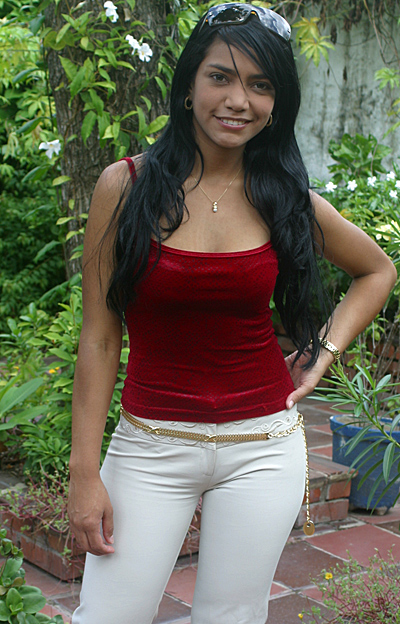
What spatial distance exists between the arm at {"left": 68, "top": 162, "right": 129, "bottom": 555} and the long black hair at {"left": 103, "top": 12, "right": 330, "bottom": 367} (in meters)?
0.03

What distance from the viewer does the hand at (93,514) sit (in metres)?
1.46

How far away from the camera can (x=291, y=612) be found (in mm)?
2580

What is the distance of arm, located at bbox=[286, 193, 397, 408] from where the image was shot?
5.94 ft

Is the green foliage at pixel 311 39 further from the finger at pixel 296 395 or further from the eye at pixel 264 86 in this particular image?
the finger at pixel 296 395

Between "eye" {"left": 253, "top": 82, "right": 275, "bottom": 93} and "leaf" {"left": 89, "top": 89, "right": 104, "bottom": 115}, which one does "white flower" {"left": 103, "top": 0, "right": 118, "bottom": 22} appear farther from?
"eye" {"left": 253, "top": 82, "right": 275, "bottom": 93}

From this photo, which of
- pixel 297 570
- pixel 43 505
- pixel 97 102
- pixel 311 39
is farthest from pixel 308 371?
pixel 311 39

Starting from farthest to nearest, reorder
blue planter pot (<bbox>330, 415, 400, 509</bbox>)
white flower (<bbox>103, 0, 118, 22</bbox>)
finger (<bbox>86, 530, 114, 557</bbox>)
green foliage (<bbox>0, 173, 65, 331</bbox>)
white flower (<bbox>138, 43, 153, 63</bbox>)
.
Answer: green foliage (<bbox>0, 173, 65, 331</bbox>)
blue planter pot (<bbox>330, 415, 400, 509</bbox>)
white flower (<bbox>138, 43, 153, 63</bbox>)
white flower (<bbox>103, 0, 118, 22</bbox>)
finger (<bbox>86, 530, 114, 557</bbox>)

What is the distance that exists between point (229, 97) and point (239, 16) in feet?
0.64

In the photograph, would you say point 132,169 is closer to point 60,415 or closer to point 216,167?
point 216,167

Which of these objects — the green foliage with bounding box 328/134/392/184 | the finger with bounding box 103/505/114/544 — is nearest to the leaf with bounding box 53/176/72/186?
the finger with bounding box 103/505/114/544

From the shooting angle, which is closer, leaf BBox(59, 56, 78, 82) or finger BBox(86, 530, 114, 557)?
finger BBox(86, 530, 114, 557)

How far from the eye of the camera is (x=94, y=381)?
1.50 metres

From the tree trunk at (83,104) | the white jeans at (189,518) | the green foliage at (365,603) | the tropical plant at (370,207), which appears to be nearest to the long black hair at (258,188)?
the white jeans at (189,518)

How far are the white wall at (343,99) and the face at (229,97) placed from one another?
510cm
